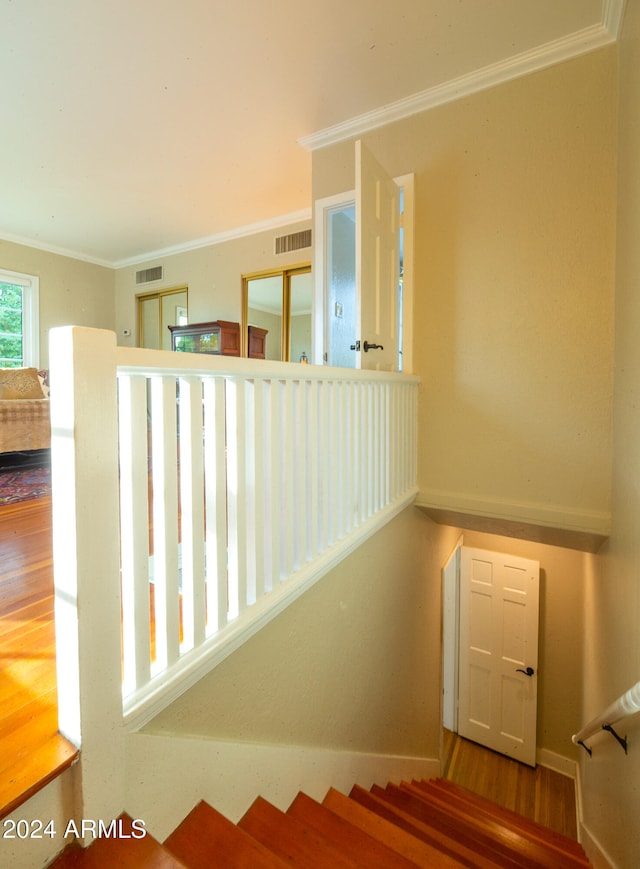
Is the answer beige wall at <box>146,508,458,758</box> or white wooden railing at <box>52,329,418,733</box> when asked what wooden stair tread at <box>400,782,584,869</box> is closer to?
beige wall at <box>146,508,458,758</box>

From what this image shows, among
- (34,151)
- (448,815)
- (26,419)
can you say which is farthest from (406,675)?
(34,151)

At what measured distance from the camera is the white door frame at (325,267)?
9.11ft

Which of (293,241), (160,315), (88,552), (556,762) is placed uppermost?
(293,241)

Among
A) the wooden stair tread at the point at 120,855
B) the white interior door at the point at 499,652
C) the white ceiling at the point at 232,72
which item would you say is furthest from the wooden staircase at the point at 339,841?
the white ceiling at the point at 232,72

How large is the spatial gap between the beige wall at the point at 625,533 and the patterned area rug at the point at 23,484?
3651mm

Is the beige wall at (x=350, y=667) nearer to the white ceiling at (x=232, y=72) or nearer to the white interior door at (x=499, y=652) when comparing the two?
the white interior door at (x=499, y=652)

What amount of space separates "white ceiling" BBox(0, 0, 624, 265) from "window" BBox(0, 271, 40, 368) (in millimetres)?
1877

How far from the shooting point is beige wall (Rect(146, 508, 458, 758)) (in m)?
1.26

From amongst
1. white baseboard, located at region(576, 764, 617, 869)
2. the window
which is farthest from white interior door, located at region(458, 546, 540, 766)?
the window

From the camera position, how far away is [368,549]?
2141 millimetres

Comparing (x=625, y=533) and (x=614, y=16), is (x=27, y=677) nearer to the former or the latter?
(x=625, y=533)

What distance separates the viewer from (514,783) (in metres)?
3.80

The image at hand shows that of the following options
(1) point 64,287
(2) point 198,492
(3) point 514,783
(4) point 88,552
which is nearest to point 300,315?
(1) point 64,287

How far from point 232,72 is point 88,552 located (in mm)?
2812
